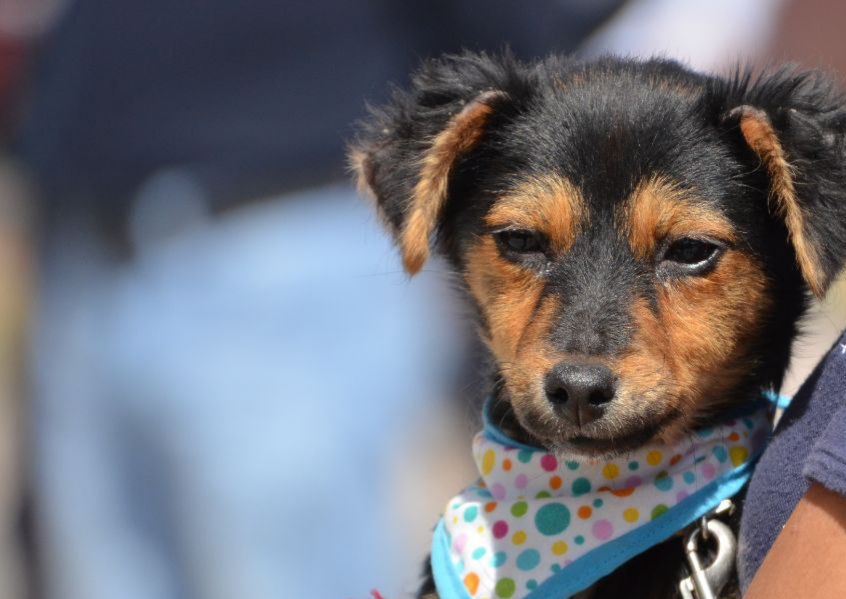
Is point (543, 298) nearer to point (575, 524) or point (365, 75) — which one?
point (575, 524)

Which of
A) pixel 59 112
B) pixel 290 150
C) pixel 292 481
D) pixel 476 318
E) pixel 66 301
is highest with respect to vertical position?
pixel 59 112

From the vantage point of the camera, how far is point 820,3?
229 inches

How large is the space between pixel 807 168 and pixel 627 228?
1.49 ft

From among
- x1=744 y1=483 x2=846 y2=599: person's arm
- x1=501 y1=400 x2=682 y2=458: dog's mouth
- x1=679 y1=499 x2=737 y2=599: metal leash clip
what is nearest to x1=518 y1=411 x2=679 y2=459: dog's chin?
x1=501 y1=400 x2=682 y2=458: dog's mouth

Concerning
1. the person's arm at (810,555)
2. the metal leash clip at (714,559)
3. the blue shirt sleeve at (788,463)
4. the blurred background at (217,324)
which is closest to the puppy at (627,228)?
the metal leash clip at (714,559)

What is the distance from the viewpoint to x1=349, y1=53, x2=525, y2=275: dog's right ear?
320cm

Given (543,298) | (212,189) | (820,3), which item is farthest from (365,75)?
(820,3)

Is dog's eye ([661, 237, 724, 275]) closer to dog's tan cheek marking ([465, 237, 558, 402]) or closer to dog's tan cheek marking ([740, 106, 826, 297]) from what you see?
dog's tan cheek marking ([740, 106, 826, 297])

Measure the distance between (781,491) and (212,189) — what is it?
281 cm

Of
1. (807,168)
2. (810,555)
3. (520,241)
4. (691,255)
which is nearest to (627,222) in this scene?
(691,255)

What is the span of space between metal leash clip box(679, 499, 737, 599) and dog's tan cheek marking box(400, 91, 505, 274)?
39.2 inches

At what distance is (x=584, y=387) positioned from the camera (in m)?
2.73

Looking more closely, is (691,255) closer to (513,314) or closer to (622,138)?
(622,138)

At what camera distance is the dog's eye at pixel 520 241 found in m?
3.12
